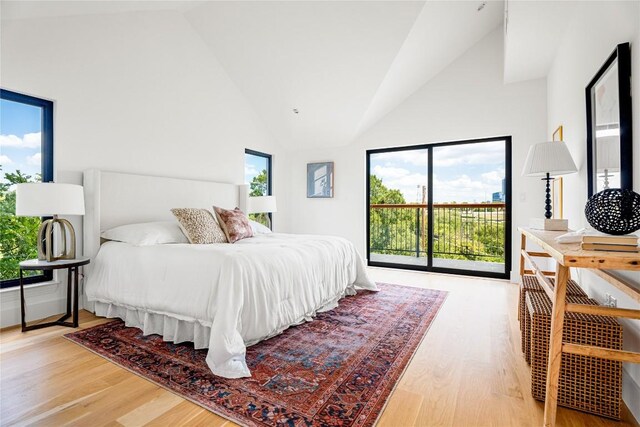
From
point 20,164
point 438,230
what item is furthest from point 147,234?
point 438,230

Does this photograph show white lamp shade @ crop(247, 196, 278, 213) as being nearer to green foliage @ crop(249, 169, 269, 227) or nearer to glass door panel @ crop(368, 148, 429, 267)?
green foliage @ crop(249, 169, 269, 227)

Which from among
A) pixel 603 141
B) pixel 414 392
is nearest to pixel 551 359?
pixel 414 392

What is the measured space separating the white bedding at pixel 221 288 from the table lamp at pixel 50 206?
316 mm

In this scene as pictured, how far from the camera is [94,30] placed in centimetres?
297

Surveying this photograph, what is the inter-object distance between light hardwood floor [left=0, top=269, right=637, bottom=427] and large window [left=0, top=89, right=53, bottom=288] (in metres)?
0.58

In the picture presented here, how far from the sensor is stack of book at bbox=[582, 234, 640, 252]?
1170 millimetres

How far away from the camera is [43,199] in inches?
91.7

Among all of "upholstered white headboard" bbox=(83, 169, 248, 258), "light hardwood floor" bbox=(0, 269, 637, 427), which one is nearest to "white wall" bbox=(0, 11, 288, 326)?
"upholstered white headboard" bbox=(83, 169, 248, 258)

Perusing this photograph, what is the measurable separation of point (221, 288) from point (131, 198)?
1.96 m

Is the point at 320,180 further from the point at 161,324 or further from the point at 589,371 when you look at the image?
the point at 589,371

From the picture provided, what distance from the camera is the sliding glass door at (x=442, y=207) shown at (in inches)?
171

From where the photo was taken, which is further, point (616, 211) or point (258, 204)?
point (258, 204)

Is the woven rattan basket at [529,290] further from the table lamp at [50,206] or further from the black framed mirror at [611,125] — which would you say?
the table lamp at [50,206]

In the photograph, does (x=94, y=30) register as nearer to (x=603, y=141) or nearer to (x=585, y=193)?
(x=603, y=141)
